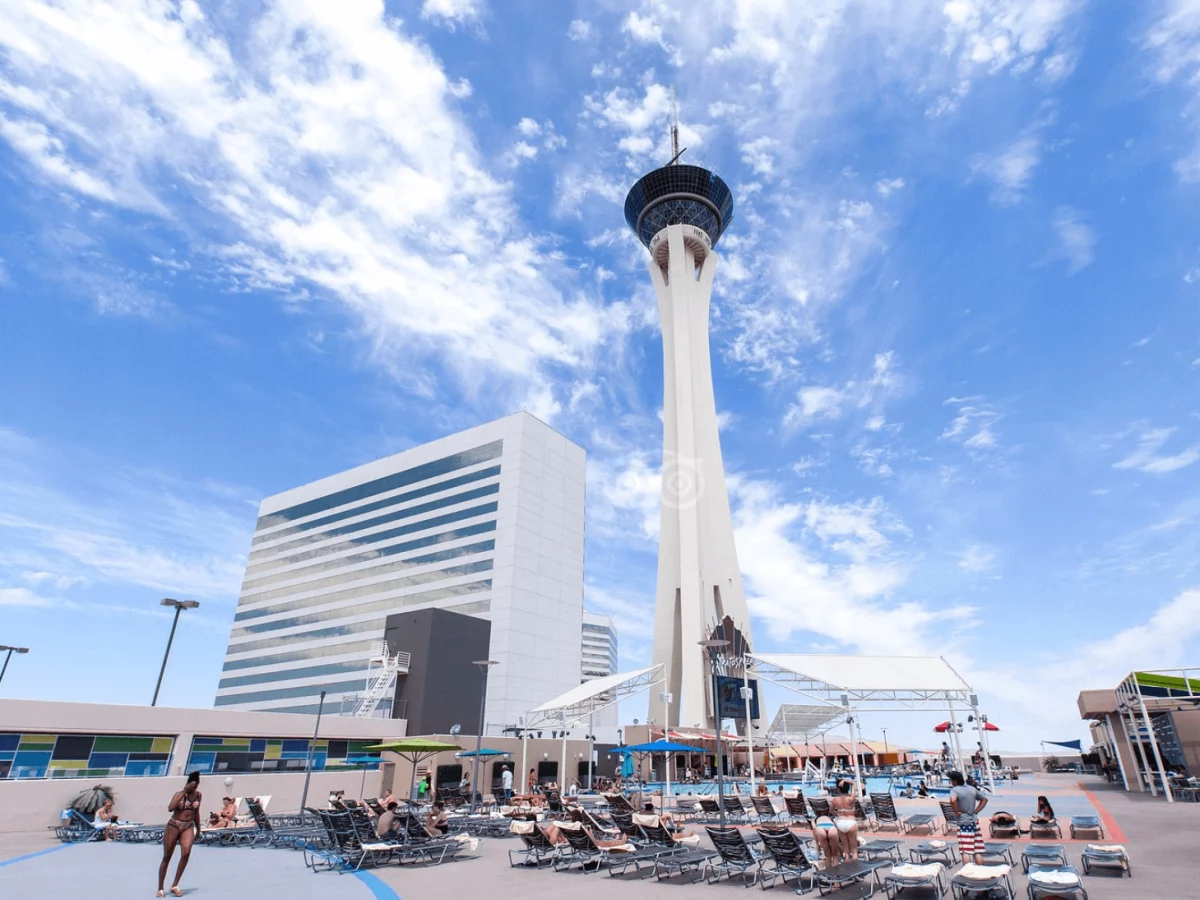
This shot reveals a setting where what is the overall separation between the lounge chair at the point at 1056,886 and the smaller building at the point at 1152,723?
1463cm

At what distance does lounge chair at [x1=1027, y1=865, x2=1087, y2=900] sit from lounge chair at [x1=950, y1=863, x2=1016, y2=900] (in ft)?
1.10

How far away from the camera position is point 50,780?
55.1ft

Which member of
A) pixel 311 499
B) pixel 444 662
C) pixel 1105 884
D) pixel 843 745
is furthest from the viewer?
pixel 311 499

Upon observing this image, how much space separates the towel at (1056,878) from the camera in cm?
736

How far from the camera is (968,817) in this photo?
9.81m

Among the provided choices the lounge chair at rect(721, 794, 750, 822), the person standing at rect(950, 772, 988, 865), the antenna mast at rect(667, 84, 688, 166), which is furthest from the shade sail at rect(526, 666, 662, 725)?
the antenna mast at rect(667, 84, 688, 166)

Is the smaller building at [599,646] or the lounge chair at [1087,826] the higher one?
the smaller building at [599,646]

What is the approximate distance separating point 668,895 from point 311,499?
7168 centimetres

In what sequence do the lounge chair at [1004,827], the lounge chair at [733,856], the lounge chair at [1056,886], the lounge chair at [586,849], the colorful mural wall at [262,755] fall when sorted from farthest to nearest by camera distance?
the colorful mural wall at [262,755] < the lounge chair at [1004,827] < the lounge chair at [586,849] < the lounge chair at [733,856] < the lounge chair at [1056,886]

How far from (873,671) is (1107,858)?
20.4 m

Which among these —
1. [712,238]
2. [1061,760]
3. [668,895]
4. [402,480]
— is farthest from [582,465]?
[668,895]

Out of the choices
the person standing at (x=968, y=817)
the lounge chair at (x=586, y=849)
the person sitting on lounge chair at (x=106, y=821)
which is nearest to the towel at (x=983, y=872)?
the person standing at (x=968, y=817)

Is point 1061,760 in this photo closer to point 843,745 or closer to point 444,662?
point 843,745
